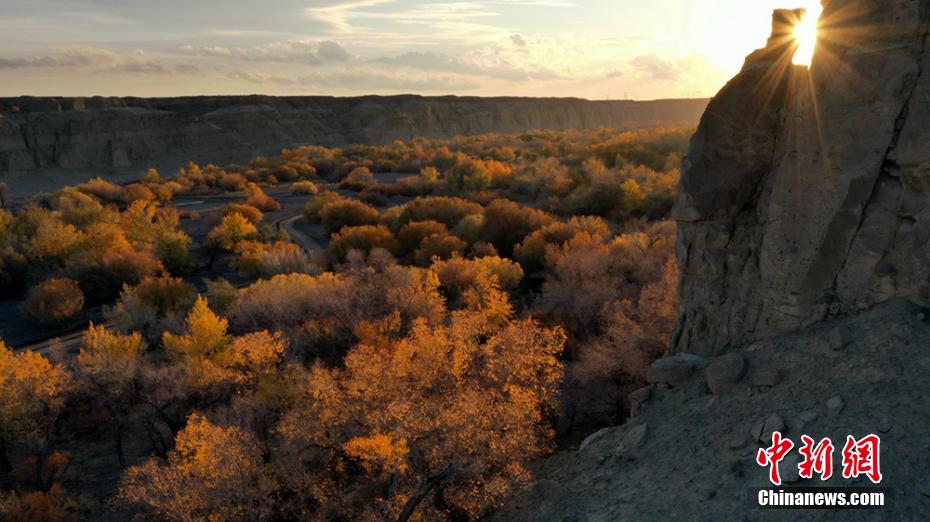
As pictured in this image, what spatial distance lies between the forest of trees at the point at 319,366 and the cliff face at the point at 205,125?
48387mm

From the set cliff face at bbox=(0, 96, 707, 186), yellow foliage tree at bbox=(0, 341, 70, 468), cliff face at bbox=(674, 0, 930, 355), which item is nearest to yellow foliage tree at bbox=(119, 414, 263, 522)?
yellow foliage tree at bbox=(0, 341, 70, 468)

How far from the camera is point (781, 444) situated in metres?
7.24

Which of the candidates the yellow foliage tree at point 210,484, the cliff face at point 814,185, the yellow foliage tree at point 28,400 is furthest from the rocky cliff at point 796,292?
the yellow foliage tree at point 28,400

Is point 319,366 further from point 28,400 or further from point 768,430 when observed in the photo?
point 768,430

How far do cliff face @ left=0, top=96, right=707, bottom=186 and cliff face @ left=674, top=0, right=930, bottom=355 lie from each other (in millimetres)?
81597

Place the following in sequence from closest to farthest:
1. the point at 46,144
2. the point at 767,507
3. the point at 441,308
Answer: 1. the point at 767,507
2. the point at 441,308
3. the point at 46,144

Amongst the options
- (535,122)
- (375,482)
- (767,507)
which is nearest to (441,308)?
(375,482)

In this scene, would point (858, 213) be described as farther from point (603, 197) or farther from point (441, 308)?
point (603, 197)

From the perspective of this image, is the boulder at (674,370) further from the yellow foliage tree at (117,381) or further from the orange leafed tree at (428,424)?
the yellow foliage tree at (117,381)

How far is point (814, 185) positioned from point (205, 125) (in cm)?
8804

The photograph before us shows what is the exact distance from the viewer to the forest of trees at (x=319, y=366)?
35.1 feet

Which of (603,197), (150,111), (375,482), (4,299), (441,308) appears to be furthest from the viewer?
(150,111)

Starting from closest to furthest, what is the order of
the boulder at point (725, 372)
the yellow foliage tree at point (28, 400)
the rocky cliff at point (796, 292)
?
the rocky cliff at point (796, 292), the boulder at point (725, 372), the yellow foliage tree at point (28, 400)

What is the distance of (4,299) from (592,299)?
25.9 meters
